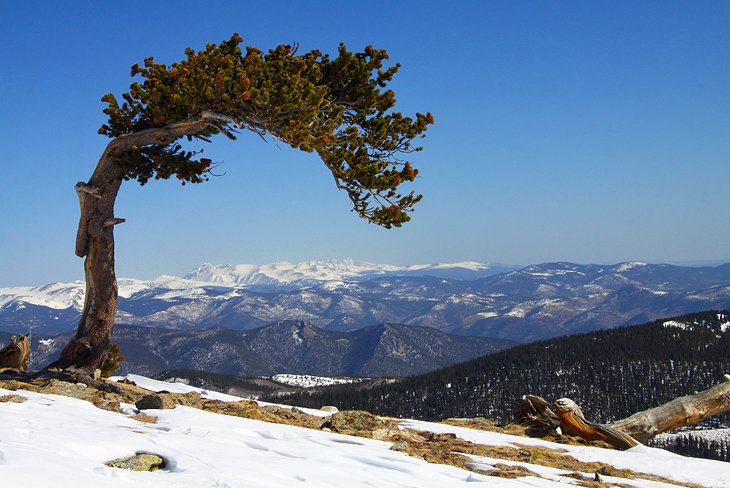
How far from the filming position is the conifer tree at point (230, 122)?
1695cm

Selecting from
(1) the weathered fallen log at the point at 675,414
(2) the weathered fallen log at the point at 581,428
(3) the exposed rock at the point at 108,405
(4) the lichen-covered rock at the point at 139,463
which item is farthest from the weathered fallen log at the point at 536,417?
(4) the lichen-covered rock at the point at 139,463

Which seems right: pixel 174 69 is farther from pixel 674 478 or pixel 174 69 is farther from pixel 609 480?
pixel 674 478

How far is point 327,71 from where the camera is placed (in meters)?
19.9

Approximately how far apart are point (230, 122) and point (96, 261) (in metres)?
6.69

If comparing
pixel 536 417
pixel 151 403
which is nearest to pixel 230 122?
pixel 151 403

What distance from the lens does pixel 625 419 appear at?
22.8m

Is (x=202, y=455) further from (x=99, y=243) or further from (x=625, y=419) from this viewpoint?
(x=625, y=419)

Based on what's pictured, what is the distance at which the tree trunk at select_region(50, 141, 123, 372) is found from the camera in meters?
19.3

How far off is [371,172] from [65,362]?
39.4 feet

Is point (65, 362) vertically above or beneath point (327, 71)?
beneath

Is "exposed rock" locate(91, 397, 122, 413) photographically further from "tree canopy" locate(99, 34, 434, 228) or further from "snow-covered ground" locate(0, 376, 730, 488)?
"tree canopy" locate(99, 34, 434, 228)

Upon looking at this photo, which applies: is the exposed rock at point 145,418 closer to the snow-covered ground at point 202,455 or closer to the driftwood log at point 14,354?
the snow-covered ground at point 202,455

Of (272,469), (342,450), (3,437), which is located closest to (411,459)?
(342,450)

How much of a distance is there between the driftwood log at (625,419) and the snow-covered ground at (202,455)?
448 cm
